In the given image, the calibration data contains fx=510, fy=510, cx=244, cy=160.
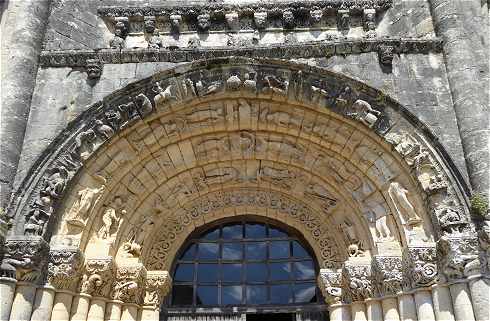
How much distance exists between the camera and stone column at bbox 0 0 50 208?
19.6 feet

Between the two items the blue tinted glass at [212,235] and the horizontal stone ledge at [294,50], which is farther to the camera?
the blue tinted glass at [212,235]

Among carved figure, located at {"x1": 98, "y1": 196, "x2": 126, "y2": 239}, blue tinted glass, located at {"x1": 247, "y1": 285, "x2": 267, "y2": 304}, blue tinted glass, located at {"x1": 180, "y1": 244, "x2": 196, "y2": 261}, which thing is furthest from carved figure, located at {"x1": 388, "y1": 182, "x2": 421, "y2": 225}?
carved figure, located at {"x1": 98, "y1": 196, "x2": 126, "y2": 239}

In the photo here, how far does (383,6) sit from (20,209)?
549 cm

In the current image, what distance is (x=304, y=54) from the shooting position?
21.9ft

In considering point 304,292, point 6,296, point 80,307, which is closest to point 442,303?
point 304,292

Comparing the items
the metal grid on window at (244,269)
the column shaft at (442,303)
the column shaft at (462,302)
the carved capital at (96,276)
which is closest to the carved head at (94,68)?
the carved capital at (96,276)

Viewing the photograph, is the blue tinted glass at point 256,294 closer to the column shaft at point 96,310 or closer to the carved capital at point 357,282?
the carved capital at point 357,282

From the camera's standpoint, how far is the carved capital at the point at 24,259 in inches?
212

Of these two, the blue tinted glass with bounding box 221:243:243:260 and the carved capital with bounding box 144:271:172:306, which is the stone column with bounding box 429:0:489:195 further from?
the carved capital with bounding box 144:271:172:306

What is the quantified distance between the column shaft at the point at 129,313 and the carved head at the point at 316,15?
4527 millimetres

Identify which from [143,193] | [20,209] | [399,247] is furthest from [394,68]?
[20,209]

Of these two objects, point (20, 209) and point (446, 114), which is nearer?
point (20, 209)

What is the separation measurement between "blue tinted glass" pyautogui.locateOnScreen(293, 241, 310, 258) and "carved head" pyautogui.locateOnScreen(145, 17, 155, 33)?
11.9 ft

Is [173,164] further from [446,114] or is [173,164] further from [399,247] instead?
[446,114]
